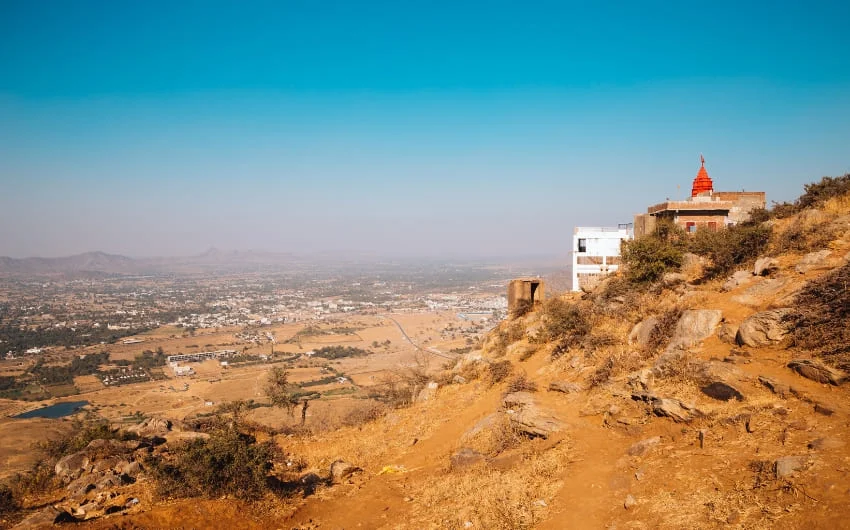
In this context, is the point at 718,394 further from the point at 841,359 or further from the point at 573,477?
the point at 573,477

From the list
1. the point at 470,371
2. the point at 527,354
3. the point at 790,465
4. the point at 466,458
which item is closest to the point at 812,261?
the point at 790,465

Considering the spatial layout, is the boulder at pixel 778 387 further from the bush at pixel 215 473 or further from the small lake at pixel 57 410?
the small lake at pixel 57 410

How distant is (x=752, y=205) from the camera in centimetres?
2258

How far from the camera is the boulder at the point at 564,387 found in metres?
11.2

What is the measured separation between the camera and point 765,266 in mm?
11719

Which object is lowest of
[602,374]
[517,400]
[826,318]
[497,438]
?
[497,438]

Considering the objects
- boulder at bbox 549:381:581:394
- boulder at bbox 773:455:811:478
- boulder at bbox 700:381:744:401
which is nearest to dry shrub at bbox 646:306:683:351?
boulder at bbox 549:381:581:394

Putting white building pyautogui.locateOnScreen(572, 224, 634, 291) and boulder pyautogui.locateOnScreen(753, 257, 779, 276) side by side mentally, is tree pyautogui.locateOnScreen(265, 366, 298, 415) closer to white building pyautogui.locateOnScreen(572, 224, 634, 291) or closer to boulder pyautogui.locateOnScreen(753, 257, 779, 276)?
boulder pyautogui.locateOnScreen(753, 257, 779, 276)

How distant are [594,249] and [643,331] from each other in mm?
21095

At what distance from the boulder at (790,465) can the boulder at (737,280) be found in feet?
22.2

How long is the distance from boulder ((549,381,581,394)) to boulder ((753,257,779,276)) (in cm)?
564

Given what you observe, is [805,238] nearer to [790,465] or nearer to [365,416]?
[790,465]

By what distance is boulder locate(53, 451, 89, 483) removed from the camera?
1130cm

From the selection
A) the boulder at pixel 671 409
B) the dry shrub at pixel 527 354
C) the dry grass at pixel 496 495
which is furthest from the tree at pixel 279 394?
the boulder at pixel 671 409
